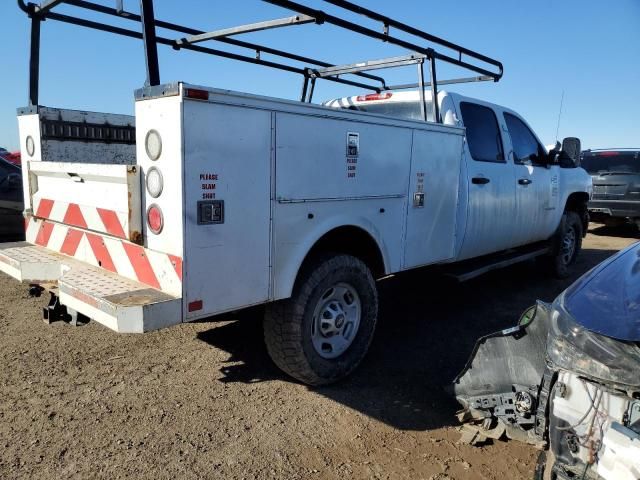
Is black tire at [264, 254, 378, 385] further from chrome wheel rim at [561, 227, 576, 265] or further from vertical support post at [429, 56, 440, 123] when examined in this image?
chrome wheel rim at [561, 227, 576, 265]

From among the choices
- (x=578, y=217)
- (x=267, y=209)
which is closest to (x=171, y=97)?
(x=267, y=209)

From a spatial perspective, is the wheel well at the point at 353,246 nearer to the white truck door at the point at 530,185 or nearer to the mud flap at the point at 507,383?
the mud flap at the point at 507,383

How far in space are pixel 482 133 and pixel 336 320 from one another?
2878 millimetres

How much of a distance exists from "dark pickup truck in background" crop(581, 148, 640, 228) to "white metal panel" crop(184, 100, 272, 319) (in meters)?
10.8

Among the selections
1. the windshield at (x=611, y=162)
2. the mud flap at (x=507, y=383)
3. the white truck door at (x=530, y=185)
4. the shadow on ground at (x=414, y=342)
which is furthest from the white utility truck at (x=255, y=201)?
the windshield at (x=611, y=162)

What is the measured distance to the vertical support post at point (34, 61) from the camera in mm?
3885

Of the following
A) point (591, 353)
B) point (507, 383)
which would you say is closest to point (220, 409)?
point (507, 383)

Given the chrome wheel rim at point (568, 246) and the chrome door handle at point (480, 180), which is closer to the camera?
the chrome door handle at point (480, 180)

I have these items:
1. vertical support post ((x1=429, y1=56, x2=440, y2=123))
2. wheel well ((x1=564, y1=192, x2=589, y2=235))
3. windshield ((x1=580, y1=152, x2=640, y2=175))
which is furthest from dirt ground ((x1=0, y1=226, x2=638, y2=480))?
windshield ((x1=580, y1=152, x2=640, y2=175))

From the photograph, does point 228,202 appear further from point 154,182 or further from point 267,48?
point 267,48

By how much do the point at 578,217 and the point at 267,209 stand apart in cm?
622

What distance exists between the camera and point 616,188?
11.7 m

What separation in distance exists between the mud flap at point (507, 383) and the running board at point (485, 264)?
1758 mm

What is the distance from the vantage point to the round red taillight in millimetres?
2793
